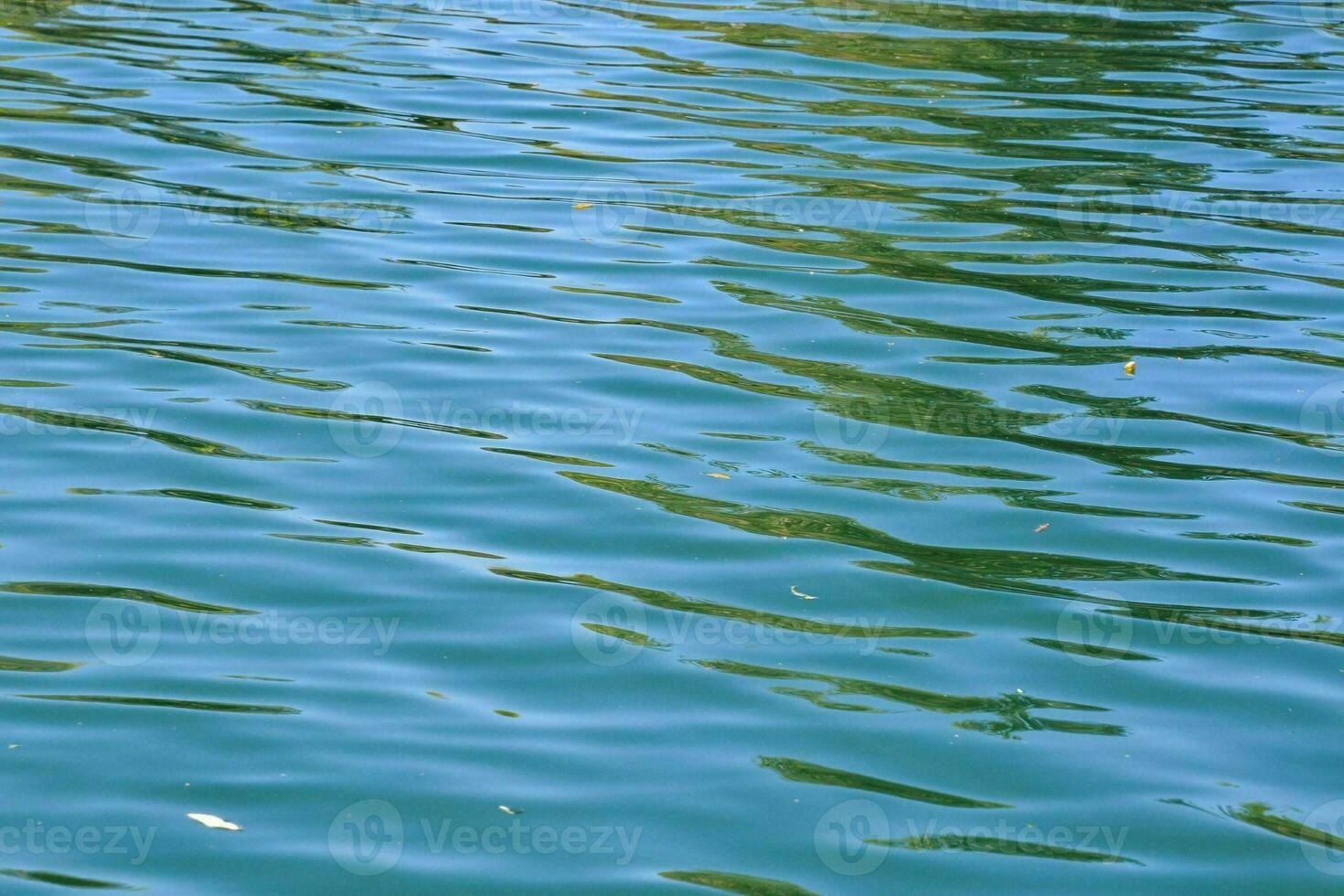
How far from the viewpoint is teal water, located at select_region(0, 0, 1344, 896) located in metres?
2.97

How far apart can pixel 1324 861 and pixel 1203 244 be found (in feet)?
12.1

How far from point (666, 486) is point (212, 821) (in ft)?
5.54

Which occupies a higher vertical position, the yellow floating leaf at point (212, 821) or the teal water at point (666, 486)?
the teal water at point (666, 486)

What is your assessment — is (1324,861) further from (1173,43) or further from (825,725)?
(1173,43)

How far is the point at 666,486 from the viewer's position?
13.8 ft

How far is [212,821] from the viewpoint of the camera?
9.49 feet

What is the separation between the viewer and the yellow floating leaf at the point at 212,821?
2.88 m

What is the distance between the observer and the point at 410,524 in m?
3.97

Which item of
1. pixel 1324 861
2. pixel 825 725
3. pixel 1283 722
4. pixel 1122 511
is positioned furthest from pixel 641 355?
pixel 1324 861

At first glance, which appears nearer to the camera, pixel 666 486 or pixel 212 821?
pixel 212 821

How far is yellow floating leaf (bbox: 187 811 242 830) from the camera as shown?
113 inches

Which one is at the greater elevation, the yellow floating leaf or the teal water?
the teal water

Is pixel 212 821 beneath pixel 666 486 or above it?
beneath

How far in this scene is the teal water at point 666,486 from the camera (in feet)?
9.74
